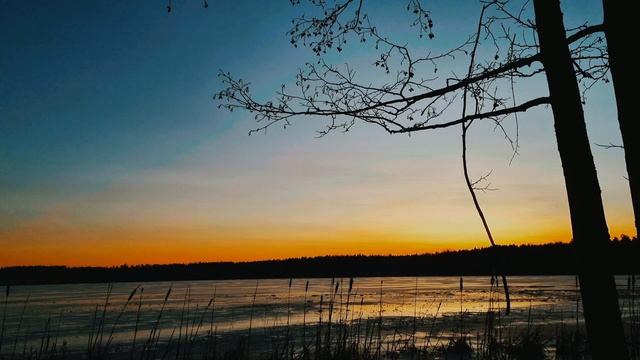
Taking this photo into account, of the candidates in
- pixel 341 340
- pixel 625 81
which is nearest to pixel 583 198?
pixel 625 81

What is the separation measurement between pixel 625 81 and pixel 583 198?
2.30 ft

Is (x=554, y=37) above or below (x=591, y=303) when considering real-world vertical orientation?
above

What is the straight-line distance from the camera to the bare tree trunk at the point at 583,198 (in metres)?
3.07

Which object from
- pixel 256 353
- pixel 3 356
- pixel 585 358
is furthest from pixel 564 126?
pixel 3 356

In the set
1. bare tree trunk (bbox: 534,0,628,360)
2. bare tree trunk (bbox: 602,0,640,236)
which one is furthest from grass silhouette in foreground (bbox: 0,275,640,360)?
bare tree trunk (bbox: 602,0,640,236)

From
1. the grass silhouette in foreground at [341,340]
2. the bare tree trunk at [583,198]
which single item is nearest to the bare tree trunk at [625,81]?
the bare tree trunk at [583,198]

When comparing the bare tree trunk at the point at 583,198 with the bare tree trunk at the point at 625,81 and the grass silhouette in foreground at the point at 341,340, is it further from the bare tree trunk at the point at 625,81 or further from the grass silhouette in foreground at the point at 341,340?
the grass silhouette in foreground at the point at 341,340

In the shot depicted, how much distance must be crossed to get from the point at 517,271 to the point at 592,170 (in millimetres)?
100993

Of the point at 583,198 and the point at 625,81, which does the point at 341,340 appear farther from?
the point at 625,81

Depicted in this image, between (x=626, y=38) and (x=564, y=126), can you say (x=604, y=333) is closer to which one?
(x=564, y=126)

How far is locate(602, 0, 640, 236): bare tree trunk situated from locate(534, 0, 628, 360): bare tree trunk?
0.82 ft

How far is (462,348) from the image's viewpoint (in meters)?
10.8

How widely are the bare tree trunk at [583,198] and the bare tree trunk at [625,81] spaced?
250 millimetres

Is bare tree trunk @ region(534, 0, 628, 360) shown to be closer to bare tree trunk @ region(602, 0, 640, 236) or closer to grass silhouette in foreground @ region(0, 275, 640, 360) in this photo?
bare tree trunk @ region(602, 0, 640, 236)
